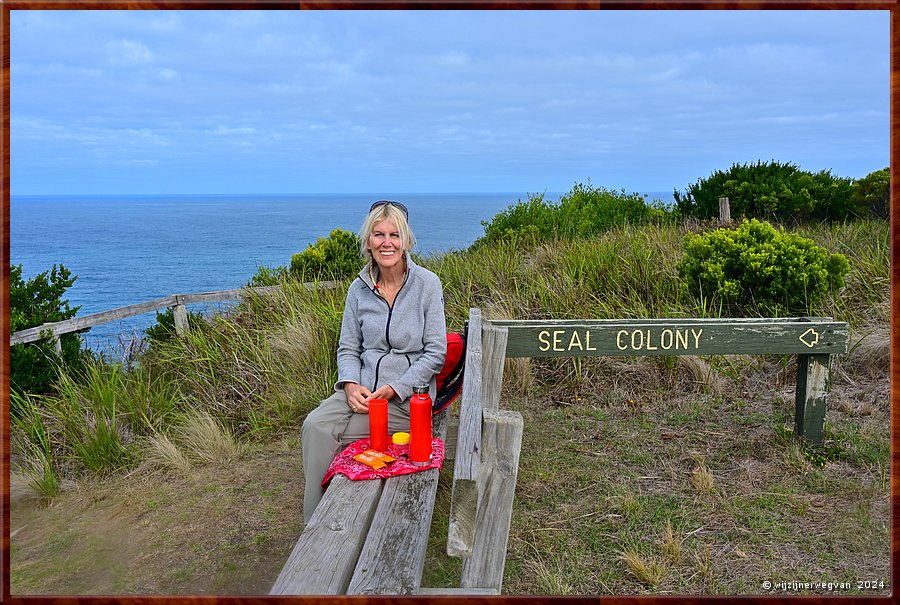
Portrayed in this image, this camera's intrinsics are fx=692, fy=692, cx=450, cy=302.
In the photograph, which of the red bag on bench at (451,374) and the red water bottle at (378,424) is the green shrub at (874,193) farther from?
the red water bottle at (378,424)

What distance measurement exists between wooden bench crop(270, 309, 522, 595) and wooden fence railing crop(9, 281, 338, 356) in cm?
518

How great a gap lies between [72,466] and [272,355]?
188 centimetres

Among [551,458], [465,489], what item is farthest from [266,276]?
[465,489]

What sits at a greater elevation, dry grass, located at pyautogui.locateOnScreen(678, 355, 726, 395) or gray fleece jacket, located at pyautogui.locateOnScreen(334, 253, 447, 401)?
gray fleece jacket, located at pyautogui.locateOnScreen(334, 253, 447, 401)

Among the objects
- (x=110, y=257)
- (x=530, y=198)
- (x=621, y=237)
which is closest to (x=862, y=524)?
(x=621, y=237)

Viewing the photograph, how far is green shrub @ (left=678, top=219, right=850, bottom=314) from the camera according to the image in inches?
276

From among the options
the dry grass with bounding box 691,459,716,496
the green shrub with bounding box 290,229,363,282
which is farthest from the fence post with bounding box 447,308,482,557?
the green shrub with bounding box 290,229,363,282

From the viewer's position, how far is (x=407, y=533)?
2598 millimetres

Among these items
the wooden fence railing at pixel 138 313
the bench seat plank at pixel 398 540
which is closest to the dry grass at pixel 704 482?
the bench seat plank at pixel 398 540

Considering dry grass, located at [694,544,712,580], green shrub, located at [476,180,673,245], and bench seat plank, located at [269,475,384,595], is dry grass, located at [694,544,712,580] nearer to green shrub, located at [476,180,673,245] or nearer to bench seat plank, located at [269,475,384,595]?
bench seat plank, located at [269,475,384,595]

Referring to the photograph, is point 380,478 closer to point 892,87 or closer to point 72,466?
point 892,87

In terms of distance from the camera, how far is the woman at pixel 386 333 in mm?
3619

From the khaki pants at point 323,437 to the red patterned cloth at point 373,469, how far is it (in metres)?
0.07

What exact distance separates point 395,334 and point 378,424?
56 cm
